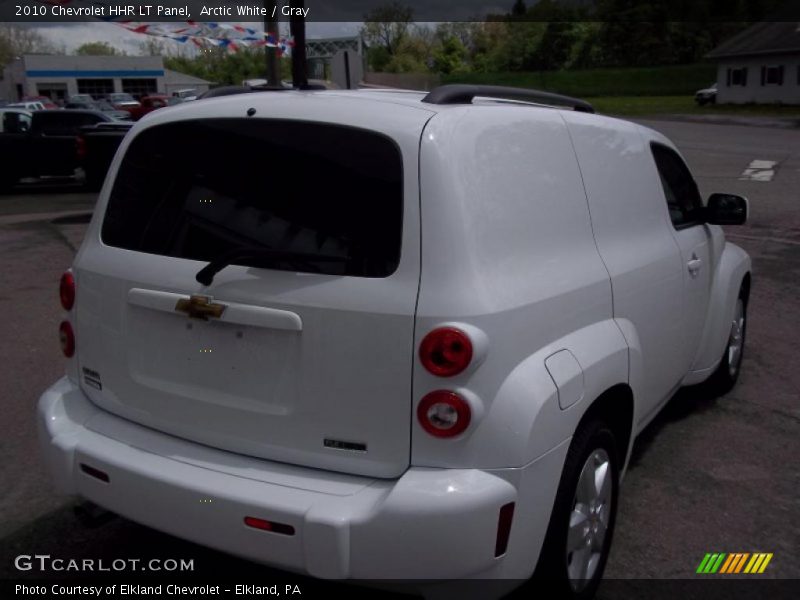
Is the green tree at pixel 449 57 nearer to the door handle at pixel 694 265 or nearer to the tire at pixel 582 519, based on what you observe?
the door handle at pixel 694 265

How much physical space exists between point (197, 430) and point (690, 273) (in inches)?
102

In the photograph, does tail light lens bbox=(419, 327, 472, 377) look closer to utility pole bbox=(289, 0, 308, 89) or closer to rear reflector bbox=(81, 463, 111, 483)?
rear reflector bbox=(81, 463, 111, 483)

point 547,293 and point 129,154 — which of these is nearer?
point 547,293

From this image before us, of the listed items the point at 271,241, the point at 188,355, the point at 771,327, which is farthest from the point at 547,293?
the point at 771,327

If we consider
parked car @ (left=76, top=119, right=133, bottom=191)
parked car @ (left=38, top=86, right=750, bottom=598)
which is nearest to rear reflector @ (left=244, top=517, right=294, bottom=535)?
parked car @ (left=38, top=86, right=750, bottom=598)

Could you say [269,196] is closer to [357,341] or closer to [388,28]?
[357,341]

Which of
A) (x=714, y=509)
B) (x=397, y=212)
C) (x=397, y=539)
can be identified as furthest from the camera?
(x=714, y=509)

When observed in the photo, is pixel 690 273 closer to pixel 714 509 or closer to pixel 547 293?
pixel 714 509

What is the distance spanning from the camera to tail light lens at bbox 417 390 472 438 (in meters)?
2.58

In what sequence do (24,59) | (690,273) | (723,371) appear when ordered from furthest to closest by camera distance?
(24,59)
(723,371)
(690,273)

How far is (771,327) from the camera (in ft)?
23.5

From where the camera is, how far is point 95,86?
83.2 metres

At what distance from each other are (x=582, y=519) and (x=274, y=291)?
54.5 inches

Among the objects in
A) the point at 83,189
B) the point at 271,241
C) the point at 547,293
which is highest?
the point at 271,241
